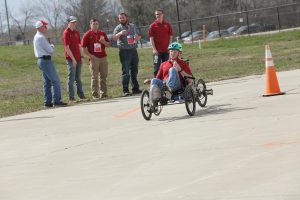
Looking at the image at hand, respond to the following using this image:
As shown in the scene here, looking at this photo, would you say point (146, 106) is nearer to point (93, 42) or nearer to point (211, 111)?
point (211, 111)

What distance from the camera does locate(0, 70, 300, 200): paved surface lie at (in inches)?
275

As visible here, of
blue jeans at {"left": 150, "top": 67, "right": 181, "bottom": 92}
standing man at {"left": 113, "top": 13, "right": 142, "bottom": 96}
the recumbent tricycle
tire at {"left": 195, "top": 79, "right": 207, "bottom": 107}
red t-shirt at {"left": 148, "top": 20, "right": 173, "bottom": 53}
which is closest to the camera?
the recumbent tricycle

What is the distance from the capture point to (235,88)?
16453 millimetres

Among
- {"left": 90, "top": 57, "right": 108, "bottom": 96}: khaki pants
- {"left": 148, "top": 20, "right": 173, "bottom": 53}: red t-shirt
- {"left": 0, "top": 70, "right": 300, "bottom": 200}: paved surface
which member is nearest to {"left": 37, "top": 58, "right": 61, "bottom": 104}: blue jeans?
{"left": 90, "top": 57, "right": 108, "bottom": 96}: khaki pants

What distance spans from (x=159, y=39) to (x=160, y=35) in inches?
4.0

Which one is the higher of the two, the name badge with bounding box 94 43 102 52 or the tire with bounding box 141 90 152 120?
the name badge with bounding box 94 43 102 52

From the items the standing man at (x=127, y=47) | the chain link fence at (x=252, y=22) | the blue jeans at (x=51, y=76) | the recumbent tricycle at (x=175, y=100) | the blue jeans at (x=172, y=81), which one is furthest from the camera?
the chain link fence at (x=252, y=22)

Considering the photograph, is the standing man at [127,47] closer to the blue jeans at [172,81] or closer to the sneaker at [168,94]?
the blue jeans at [172,81]

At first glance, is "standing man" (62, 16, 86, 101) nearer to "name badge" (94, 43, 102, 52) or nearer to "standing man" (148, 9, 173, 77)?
"name badge" (94, 43, 102, 52)

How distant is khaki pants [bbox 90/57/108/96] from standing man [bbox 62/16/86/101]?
1.22ft

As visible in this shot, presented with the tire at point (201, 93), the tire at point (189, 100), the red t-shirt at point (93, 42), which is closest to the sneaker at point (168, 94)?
the tire at point (189, 100)

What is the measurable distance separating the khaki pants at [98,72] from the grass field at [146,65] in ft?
1.83

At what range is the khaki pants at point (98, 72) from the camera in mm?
17781

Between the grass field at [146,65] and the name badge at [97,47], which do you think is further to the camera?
the grass field at [146,65]
